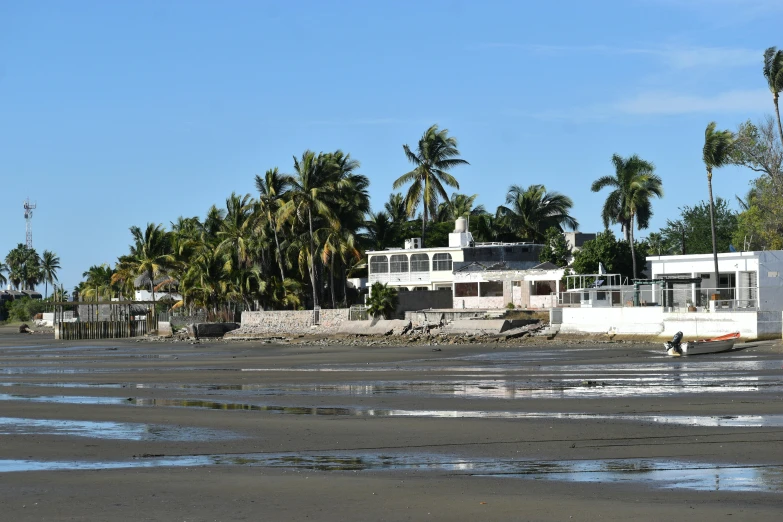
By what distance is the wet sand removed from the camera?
413 inches

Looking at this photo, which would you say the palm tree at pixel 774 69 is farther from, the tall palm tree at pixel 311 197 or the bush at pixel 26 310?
the bush at pixel 26 310

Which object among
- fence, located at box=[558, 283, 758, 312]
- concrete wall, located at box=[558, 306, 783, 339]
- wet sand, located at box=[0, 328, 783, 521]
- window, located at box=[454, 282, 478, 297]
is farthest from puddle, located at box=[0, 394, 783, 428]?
window, located at box=[454, 282, 478, 297]

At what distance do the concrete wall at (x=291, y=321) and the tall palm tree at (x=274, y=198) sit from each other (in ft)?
14.7

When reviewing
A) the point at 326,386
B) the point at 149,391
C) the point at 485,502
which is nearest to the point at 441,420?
the point at 485,502

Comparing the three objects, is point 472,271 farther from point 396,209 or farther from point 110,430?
point 110,430

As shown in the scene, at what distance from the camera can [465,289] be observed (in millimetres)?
70000

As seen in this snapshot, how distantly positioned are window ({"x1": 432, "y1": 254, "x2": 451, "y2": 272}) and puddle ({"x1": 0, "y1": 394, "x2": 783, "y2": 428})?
162 ft

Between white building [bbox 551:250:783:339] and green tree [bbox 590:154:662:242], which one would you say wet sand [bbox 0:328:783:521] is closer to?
white building [bbox 551:250:783:339]

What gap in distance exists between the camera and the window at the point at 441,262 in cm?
7238

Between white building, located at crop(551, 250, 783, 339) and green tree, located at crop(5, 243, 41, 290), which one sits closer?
white building, located at crop(551, 250, 783, 339)

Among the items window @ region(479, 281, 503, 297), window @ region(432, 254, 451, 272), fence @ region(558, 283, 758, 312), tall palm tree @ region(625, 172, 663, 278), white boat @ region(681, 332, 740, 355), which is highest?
tall palm tree @ region(625, 172, 663, 278)

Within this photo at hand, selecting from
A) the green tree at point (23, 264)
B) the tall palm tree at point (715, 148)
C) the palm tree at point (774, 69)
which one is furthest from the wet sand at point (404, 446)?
the green tree at point (23, 264)

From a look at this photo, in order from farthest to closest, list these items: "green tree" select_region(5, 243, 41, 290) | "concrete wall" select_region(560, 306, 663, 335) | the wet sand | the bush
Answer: "green tree" select_region(5, 243, 41, 290)
the bush
"concrete wall" select_region(560, 306, 663, 335)
the wet sand

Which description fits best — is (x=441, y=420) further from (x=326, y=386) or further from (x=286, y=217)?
(x=286, y=217)
